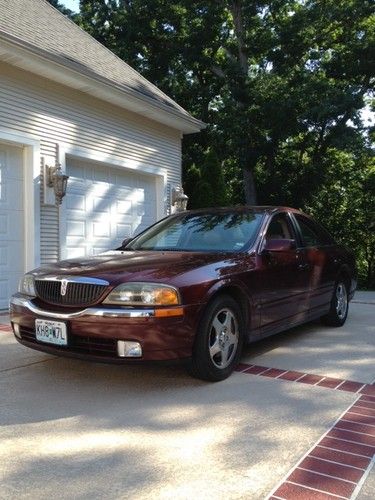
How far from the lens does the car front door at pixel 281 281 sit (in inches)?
192

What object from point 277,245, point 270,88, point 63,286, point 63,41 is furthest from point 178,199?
point 63,286

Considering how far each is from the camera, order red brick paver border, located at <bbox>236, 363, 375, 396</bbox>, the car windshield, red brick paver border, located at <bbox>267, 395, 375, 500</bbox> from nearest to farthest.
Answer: red brick paver border, located at <bbox>267, 395, 375, 500</bbox>, red brick paver border, located at <bbox>236, 363, 375, 396</bbox>, the car windshield

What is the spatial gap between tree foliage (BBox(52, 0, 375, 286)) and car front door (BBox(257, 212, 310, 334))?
29.2 ft

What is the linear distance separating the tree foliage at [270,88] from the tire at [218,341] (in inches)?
401

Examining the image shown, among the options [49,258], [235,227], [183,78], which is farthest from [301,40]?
[235,227]

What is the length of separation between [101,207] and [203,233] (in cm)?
510

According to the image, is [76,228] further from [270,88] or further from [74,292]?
[270,88]

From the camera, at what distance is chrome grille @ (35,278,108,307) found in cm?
396

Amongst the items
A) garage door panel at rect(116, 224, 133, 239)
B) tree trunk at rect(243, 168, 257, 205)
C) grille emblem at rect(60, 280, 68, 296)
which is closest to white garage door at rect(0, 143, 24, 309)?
garage door panel at rect(116, 224, 133, 239)

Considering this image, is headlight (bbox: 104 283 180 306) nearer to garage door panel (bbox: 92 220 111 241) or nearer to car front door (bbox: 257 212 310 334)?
car front door (bbox: 257 212 310 334)

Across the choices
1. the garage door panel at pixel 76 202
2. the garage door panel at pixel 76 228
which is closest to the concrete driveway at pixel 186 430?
the garage door panel at pixel 76 228

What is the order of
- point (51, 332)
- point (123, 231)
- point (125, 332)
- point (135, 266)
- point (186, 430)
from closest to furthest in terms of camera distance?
point (186, 430) → point (125, 332) → point (51, 332) → point (135, 266) → point (123, 231)

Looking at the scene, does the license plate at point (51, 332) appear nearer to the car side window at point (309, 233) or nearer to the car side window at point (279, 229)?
the car side window at point (279, 229)

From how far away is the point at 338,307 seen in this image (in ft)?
22.0
